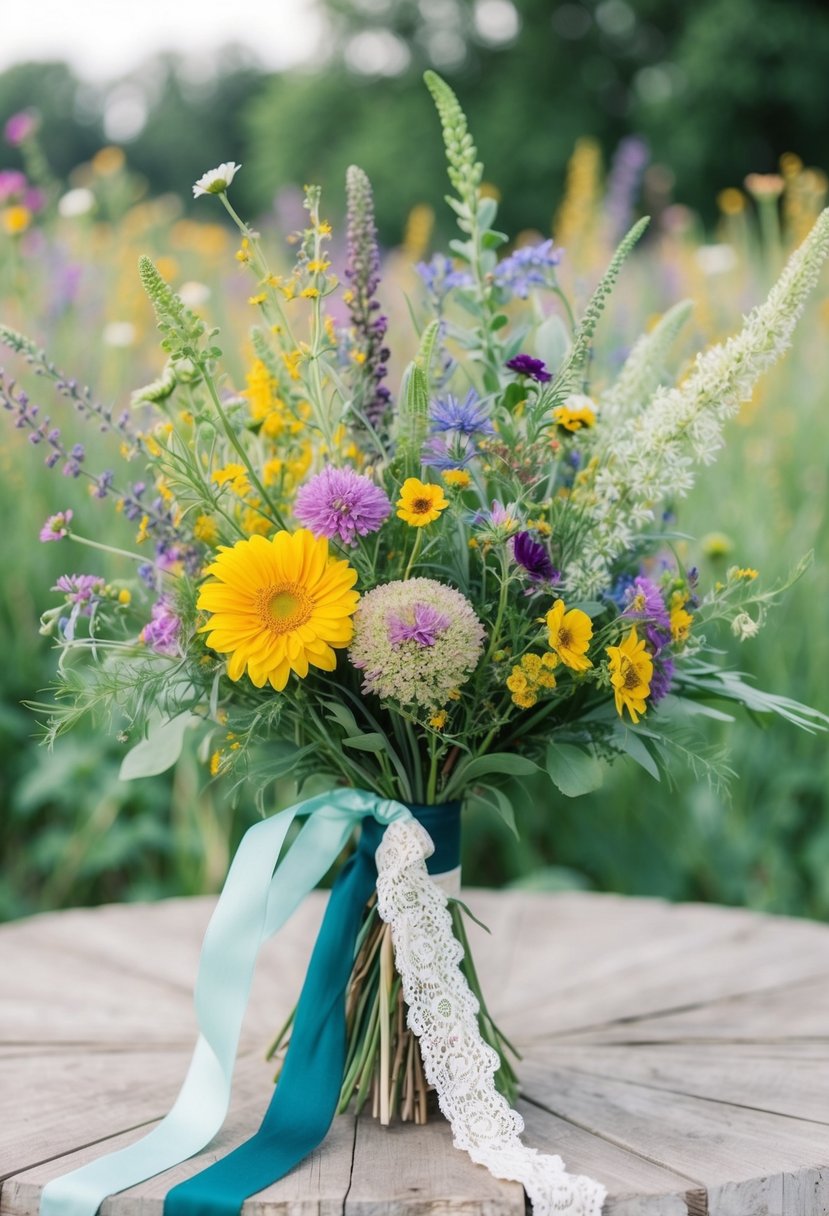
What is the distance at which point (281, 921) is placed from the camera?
1.07m

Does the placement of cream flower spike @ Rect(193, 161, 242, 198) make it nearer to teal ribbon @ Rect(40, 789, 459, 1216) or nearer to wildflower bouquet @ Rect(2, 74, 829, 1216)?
wildflower bouquet @ Rect(2, 74, 829, 1216)

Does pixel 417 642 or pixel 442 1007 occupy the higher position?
pixel 417 642

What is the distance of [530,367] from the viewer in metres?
0.94

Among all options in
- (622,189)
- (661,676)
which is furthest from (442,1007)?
(622,189)

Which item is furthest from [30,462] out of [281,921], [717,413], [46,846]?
[717,413]

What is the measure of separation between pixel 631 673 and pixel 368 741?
0.69 ft

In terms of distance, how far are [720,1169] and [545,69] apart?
1706 centimetres

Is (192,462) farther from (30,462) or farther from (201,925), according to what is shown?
(30,462)

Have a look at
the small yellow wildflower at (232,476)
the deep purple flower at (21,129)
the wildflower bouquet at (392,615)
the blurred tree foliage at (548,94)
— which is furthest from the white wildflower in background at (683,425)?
the blurred tree foliage at (548,94)

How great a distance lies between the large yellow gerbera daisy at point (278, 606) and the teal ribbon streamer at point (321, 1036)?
0.74 ft

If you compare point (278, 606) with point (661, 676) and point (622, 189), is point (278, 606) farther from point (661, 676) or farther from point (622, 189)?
point (622, 189)

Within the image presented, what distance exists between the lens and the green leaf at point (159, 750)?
105 cm

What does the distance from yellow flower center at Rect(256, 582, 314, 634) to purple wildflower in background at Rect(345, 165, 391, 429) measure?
0.18 m

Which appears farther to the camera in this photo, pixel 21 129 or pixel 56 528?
pixel 21 129
